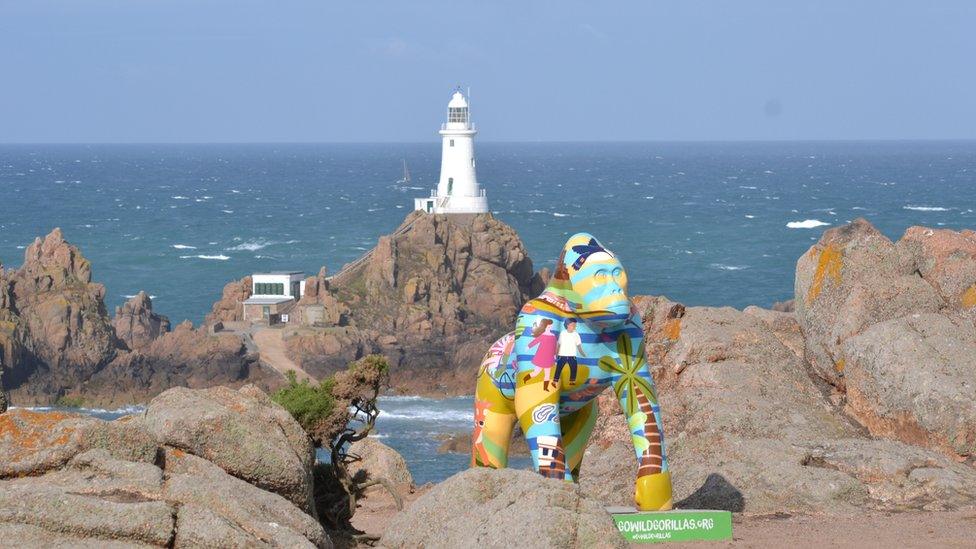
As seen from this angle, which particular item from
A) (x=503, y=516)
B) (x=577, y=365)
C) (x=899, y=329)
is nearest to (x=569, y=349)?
(x=577, y=365)

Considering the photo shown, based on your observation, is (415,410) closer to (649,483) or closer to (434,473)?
(434,473)

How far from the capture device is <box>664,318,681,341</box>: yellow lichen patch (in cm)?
2030

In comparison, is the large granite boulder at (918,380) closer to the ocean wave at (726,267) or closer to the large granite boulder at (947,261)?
the large granite boulder at (947,261)

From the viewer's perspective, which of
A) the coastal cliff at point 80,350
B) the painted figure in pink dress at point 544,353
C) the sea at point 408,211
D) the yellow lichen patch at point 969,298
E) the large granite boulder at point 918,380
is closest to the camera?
the painted figure in pink dress at point 544,353

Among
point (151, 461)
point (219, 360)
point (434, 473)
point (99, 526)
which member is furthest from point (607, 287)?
point (219, 360)

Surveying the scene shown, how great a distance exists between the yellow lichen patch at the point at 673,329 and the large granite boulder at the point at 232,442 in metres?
8.49

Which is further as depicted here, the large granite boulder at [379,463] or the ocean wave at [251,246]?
the ocean wave at [251,246]

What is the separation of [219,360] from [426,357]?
30.8 feet

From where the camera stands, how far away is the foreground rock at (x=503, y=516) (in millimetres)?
9562

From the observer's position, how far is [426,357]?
63.1 m

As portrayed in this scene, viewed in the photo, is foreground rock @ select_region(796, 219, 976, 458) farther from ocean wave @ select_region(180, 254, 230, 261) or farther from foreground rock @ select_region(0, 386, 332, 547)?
ocean wave @ select_region(180, 254, 230, 261)

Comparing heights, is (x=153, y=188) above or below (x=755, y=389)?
below

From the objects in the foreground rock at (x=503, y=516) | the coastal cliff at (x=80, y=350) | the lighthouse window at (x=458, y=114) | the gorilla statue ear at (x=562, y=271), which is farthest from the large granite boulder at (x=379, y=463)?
the lighthouse window at (x=458, y=114)

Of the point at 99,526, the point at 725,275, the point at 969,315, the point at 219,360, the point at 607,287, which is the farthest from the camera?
the point at 725,275
